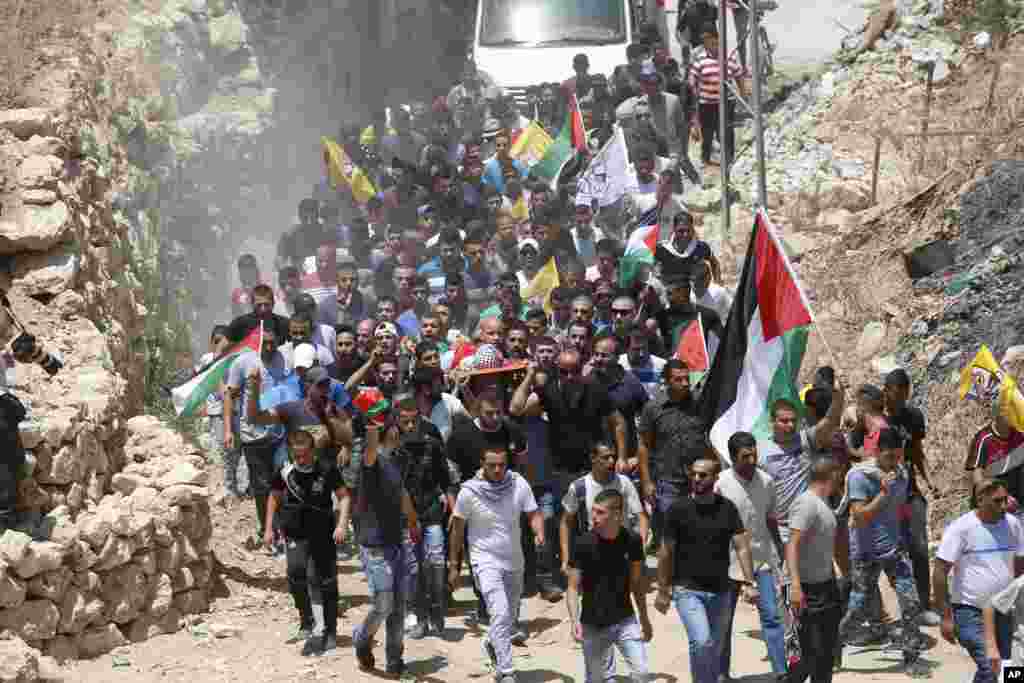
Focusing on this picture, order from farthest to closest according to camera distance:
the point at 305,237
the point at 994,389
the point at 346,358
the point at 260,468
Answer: the point at 305,237
the point at 260,468
the point at 346,358
the point at 994,389

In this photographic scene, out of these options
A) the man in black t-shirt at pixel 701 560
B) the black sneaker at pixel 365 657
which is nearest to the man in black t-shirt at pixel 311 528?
the black sneaker at pixel 365 657

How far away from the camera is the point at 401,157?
22359 mm

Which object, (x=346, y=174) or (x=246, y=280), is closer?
(x=246, y=280)

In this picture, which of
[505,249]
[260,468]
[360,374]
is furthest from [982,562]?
[505,249]

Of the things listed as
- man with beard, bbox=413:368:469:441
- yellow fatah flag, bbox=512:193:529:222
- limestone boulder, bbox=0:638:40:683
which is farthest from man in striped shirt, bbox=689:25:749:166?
limestone boulder, bbox=0:638:40:683

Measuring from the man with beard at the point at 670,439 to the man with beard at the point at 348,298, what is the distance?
4.18m

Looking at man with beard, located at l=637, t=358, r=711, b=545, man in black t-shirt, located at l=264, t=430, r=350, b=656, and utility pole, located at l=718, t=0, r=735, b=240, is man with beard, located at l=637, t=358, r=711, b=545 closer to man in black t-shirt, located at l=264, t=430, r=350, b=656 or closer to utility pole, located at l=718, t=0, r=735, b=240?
man in black t-shirt, located at l=264, t=430, r=350, b=656

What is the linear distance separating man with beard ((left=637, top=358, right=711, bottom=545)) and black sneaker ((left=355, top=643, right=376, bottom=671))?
1.99 m

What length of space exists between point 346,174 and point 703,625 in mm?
11017

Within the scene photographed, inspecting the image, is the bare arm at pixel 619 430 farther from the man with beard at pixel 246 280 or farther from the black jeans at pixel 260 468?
the man with beard at pixel 246 280

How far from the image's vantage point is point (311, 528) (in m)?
11.6

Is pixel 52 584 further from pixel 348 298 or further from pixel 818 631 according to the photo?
pixel 348 298

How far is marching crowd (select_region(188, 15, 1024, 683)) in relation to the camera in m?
10.2

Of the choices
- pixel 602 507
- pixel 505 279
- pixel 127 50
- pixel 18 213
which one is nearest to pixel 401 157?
pixel 127 50
